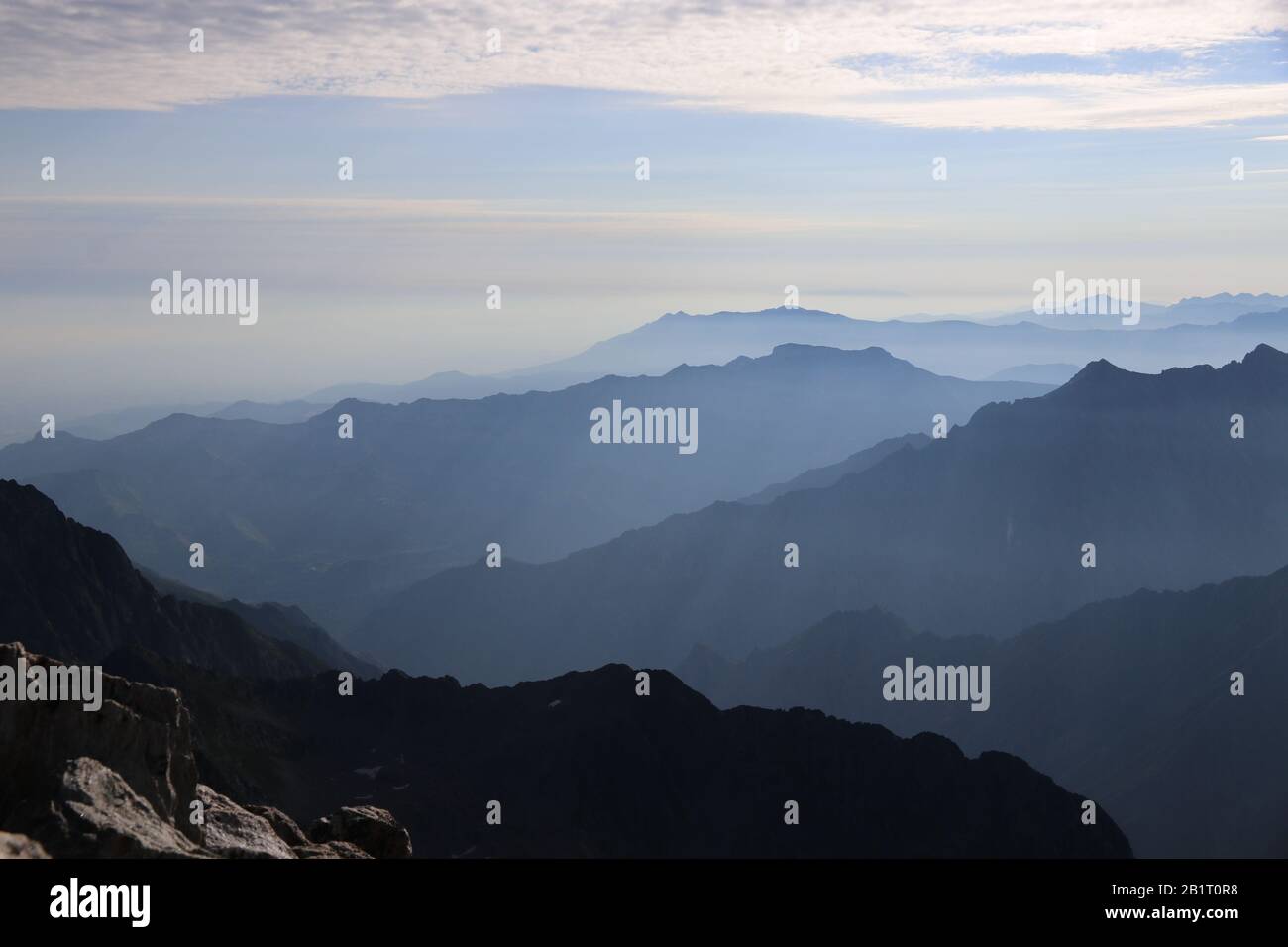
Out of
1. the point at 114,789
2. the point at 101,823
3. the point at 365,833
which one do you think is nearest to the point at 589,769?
the point at 365,833

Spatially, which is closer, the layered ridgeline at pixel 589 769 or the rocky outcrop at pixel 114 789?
the rocky outcrop at pixel 114 789

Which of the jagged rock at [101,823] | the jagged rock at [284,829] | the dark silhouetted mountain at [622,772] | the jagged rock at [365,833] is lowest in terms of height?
the dark silhouetted mountain at [622,772]

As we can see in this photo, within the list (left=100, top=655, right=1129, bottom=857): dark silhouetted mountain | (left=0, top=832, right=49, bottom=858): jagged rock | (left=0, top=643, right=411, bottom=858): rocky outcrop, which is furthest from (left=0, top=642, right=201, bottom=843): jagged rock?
(left=100, top=655, right=1129, bottom=857): dark silhouetted mountain

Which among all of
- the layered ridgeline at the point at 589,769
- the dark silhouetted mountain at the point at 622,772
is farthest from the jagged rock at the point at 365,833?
the dark silhouetted mountain at the point at 622,772

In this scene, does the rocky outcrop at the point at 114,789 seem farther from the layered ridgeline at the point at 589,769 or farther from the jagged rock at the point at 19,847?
the layered ridgeline at the point at 589,769

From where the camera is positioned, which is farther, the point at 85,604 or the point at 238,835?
the point at 85,604

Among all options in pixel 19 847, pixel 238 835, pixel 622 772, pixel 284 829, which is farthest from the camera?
pixel 622 772

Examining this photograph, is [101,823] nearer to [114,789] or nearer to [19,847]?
[19,847]
